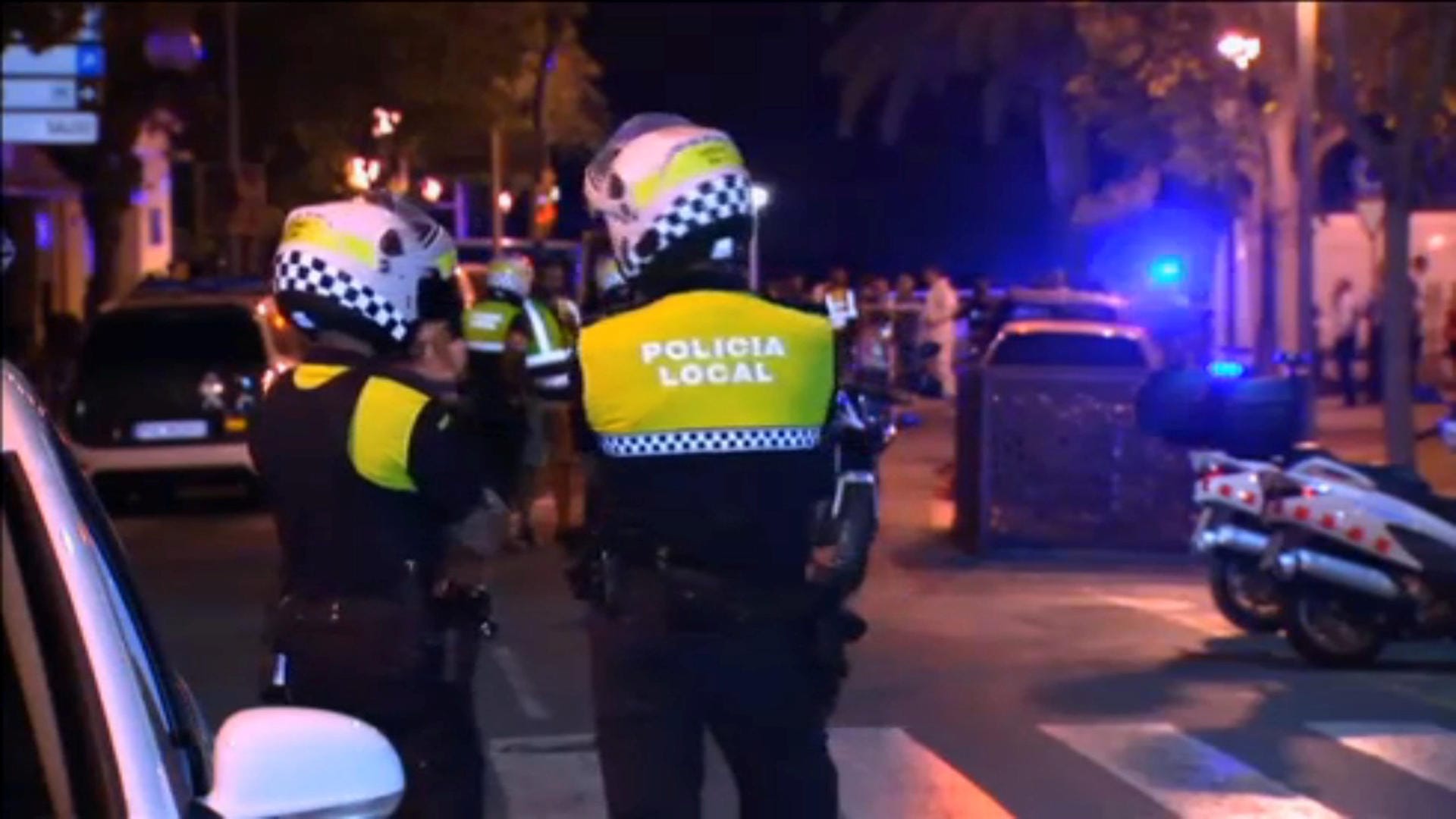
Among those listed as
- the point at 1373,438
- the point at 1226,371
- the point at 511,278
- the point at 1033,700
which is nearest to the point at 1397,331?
the point at 1226,371

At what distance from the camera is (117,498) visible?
2028 cm

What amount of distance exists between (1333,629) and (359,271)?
24.0 ft

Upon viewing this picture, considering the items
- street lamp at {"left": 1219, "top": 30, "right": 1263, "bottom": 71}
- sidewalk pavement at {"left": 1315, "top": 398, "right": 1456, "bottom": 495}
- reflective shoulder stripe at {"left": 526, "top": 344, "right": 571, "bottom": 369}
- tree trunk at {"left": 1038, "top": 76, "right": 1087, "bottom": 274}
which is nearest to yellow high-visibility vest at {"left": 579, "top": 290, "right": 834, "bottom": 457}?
reflective shoulder stripe at {"left": 526, "top": 344, "right": 571, "bottom": 369}

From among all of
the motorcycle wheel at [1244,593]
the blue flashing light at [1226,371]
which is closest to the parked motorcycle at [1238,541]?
the motorcycle wheel at [1244,593]

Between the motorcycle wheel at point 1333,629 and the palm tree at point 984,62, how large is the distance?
2527cm

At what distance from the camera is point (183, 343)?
64.5ft

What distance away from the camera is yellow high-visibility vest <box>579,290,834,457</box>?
507 centimetres

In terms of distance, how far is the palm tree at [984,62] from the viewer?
39.3 m

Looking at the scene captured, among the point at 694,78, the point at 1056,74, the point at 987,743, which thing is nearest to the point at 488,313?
the point at 987,743

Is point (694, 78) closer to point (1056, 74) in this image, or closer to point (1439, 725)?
point (1056, 74)

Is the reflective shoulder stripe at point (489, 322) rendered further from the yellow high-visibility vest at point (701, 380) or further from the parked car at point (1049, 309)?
the yellow high-visibility vest at point (701, 380)

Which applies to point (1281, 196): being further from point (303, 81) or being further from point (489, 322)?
point (489, 322)

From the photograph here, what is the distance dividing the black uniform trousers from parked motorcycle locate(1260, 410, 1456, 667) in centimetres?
710

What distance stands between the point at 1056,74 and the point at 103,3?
19.3 meters
